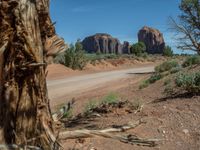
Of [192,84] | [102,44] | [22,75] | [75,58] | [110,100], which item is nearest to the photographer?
[22,75]

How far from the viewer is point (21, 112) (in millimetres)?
5453

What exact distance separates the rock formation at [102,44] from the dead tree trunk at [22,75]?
135689mm

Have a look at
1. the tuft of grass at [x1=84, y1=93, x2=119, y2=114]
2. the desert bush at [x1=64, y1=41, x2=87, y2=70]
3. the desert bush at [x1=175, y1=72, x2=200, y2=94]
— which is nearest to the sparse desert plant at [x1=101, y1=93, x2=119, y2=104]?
the tuft of grass at [x1=84, y1=93, x2=119, y2=114]

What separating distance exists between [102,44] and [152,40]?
16515 millimetres

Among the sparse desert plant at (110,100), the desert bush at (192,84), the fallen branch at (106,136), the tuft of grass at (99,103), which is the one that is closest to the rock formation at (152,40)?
the sparse desert plant at (110,100)

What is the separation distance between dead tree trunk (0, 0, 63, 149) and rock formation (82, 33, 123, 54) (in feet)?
445

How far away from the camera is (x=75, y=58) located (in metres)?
36.8

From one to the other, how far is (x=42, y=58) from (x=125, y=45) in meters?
138

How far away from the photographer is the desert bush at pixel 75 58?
3659 centimetres

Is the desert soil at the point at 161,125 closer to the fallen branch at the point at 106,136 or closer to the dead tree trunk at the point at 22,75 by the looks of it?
the fallen branch at the point at 106,136

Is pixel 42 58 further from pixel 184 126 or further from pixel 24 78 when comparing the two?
pixel 184 126

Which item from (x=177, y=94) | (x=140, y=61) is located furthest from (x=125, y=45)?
(x=177, y=94)

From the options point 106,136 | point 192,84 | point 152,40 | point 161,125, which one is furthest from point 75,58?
point 152,40

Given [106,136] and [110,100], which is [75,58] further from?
[106,136]
